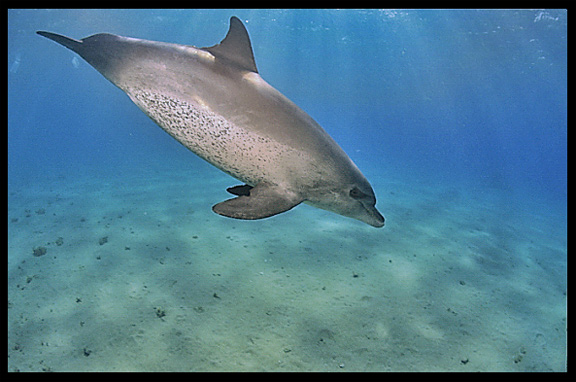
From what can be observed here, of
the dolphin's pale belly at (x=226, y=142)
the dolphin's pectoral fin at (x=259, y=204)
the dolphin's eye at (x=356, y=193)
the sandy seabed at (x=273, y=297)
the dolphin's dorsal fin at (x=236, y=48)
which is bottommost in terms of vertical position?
the sandy seabed at (x=273, y=297)

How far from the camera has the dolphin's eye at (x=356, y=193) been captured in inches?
127

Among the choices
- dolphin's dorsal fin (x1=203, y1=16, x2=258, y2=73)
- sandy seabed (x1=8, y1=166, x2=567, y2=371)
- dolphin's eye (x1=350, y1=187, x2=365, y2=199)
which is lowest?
sandy seabed (x1=8, y1=166, x2=567, y2=371)

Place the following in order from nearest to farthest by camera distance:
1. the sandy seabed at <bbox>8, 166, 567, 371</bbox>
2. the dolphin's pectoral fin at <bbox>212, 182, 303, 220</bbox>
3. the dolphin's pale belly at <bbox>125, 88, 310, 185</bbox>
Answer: the dolphin's pectoral fin at <bbox>212, 182, 303, 220</bbox>, the dolphin's pale belly at <bbox>125, 88, 310, 185</bbox>, the sandy seabed at <bbox>8, 166, 567, 371</bbox>

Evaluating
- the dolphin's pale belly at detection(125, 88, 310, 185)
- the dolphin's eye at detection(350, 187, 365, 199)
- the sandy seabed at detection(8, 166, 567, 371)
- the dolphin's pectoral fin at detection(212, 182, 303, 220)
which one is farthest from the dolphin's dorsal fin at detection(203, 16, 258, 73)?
the sandy seabed at detection(8, 166, 567, 371)

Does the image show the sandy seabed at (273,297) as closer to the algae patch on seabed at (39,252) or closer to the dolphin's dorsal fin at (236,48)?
the algae patch on seabed at (39,252)

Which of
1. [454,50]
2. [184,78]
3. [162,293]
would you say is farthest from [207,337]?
[454,50]

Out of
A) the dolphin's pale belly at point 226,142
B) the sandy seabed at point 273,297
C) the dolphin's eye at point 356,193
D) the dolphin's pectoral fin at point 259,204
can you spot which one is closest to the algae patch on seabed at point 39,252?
the sandy seabed at point 273,297

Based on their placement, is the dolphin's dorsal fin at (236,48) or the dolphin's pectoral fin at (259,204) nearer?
the dolphin's pectoral fin at (259,204)

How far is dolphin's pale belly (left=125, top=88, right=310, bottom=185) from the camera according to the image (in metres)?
2.79

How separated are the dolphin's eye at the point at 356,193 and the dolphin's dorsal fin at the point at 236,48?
1623 mm

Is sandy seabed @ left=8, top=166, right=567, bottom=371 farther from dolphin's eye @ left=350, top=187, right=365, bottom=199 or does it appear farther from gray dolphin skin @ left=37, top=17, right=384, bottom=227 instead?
gray dolphin skin @ left=37, top=17, right=384, bottom=227

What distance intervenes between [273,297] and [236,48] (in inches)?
149

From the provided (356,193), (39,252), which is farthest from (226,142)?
(39,252)
